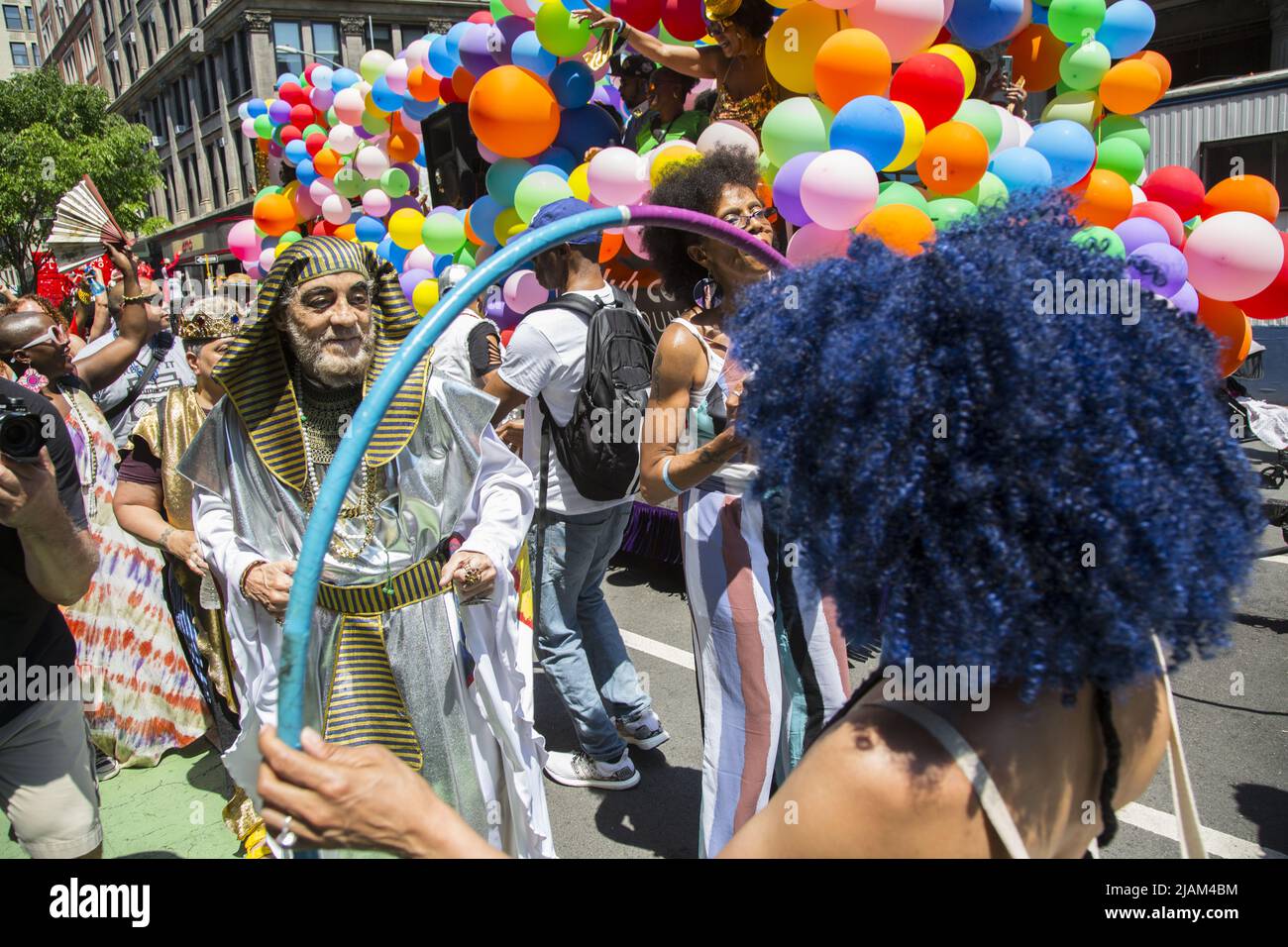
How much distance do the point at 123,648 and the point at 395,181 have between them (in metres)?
4.78

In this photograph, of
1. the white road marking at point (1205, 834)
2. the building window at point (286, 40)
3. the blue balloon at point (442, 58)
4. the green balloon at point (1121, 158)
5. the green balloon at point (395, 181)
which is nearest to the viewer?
the white road marking at point (1205, 834)

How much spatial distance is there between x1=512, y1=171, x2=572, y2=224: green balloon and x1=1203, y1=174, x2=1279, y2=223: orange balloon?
3.38 meters

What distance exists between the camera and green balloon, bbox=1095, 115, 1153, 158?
4824mm

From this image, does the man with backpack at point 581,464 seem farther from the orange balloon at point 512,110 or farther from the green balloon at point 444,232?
the green balloon at point 444,232

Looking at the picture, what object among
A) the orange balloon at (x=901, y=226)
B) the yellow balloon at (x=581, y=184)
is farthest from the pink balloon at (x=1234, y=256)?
the yellow balloon at (x=581, y=184)

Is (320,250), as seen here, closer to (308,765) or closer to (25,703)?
(25,703)

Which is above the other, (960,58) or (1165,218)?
(960,58)

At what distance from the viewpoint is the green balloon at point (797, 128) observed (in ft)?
13.0

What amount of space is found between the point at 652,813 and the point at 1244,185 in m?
4.05

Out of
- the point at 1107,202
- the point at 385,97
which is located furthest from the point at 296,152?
the point at 1107,202

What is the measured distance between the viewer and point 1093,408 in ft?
3.46

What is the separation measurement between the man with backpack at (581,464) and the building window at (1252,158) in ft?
38.3

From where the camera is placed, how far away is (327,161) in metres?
8.12

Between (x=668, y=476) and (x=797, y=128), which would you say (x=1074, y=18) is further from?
(x=668, y=476)
